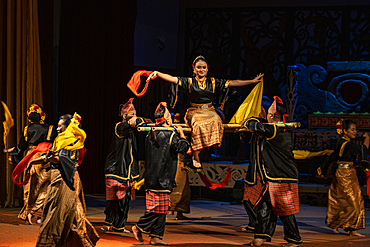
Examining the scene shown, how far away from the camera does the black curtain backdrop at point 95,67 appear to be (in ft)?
31.0

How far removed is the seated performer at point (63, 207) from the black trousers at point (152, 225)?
81cm

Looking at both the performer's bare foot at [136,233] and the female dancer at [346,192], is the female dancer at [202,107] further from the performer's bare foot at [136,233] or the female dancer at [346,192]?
the female dancer at [346,192]

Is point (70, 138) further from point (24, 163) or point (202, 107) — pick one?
point (202, 107)

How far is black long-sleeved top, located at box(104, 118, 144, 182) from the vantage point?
5.89 meters

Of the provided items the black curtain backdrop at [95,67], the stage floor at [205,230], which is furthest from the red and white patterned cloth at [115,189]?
the black curtain backdrop at [95,67]

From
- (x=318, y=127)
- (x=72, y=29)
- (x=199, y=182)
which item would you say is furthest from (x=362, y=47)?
(x=72, y=29)

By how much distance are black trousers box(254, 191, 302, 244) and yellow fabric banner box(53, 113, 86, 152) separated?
2.00 m

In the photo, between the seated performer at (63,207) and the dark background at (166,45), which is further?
the dark background at (166,45)

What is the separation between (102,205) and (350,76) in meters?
5.75

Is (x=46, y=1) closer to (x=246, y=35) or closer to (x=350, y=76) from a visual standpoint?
(x=246, y=35)

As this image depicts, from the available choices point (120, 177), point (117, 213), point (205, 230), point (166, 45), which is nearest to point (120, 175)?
point (120, 177)

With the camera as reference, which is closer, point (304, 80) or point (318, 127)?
point (318, 127)

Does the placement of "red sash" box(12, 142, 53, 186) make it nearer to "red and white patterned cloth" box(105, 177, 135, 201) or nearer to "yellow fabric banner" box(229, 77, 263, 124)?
"red and white patterned cloth" box(105, 177, 135, 201)

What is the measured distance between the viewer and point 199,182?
362 inches
